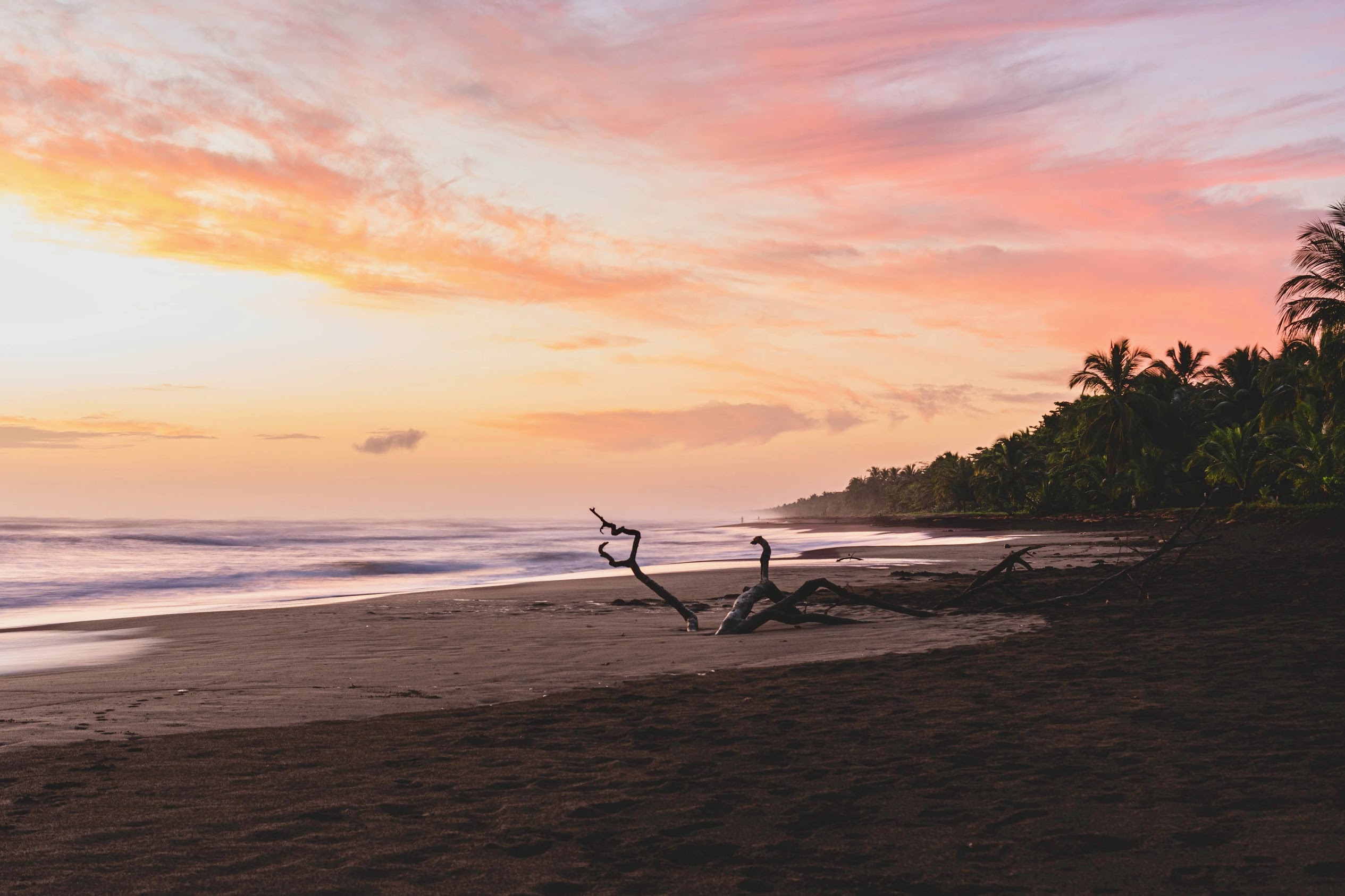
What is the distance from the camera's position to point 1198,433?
5603 cm

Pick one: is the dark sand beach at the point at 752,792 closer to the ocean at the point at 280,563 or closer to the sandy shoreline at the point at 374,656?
the sandy shoreline at the point at 374,656

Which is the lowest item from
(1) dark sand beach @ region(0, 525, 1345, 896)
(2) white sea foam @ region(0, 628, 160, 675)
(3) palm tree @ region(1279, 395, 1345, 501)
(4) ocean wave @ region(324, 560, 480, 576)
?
(4) ocean wave @ region(324, 560, 480, 576)

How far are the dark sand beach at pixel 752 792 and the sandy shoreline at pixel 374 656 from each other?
64cm

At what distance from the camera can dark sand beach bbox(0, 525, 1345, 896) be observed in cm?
393

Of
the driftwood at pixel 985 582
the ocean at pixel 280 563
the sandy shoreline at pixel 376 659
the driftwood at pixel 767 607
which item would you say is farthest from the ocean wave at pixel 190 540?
the driftwood at pixel 985 582

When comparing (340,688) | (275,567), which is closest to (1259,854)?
(340,688)

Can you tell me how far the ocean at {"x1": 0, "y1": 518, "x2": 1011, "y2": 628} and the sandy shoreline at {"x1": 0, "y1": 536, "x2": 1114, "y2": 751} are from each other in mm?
4663

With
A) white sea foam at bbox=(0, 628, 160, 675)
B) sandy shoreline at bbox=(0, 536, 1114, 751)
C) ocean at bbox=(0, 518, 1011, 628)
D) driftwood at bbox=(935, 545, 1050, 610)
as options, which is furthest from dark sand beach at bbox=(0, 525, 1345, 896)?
ocean at bbox=(0, 518, 1011, 628)

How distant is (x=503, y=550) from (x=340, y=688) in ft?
121

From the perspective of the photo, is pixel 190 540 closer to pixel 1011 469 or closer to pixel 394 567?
pixel 394 567

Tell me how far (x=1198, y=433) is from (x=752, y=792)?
59.8 metres

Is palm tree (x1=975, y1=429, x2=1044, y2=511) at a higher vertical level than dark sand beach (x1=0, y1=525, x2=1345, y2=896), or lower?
higher

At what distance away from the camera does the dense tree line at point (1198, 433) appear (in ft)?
107

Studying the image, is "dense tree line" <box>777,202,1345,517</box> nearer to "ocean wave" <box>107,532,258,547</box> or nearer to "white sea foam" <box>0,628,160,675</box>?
"white sea foam" <box>0,628,160,675</box>
